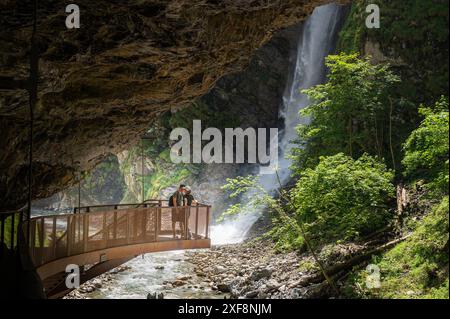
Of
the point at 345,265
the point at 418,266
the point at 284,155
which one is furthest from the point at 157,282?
the point at 284,155

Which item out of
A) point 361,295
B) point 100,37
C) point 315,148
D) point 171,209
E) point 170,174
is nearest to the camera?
point 100,37

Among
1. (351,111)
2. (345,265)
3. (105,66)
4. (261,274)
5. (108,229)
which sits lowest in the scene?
(261,274)

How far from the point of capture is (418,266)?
8469mm

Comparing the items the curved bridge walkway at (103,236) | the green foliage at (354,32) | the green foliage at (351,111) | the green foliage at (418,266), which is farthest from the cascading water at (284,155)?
the green foliage at (351,111)

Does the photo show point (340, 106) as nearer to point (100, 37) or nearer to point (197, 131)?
point (100, 37)

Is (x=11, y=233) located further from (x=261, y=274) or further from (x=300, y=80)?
(x=300, y=80)

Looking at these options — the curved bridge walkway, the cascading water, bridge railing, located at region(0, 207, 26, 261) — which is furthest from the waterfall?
bridge railing, located at region(0, 207, 26, 261)

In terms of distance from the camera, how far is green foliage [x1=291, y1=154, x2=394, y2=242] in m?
10.4

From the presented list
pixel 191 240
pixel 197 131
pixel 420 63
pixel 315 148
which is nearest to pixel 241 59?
pixel 315 148

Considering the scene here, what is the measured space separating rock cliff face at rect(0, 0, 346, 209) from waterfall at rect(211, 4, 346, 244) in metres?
8.61

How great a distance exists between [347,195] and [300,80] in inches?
580

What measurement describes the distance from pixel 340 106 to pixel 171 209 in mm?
6027

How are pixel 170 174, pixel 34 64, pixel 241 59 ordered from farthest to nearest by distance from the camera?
pixel 170 174 < pixel 241 59 < pixel 34 64
